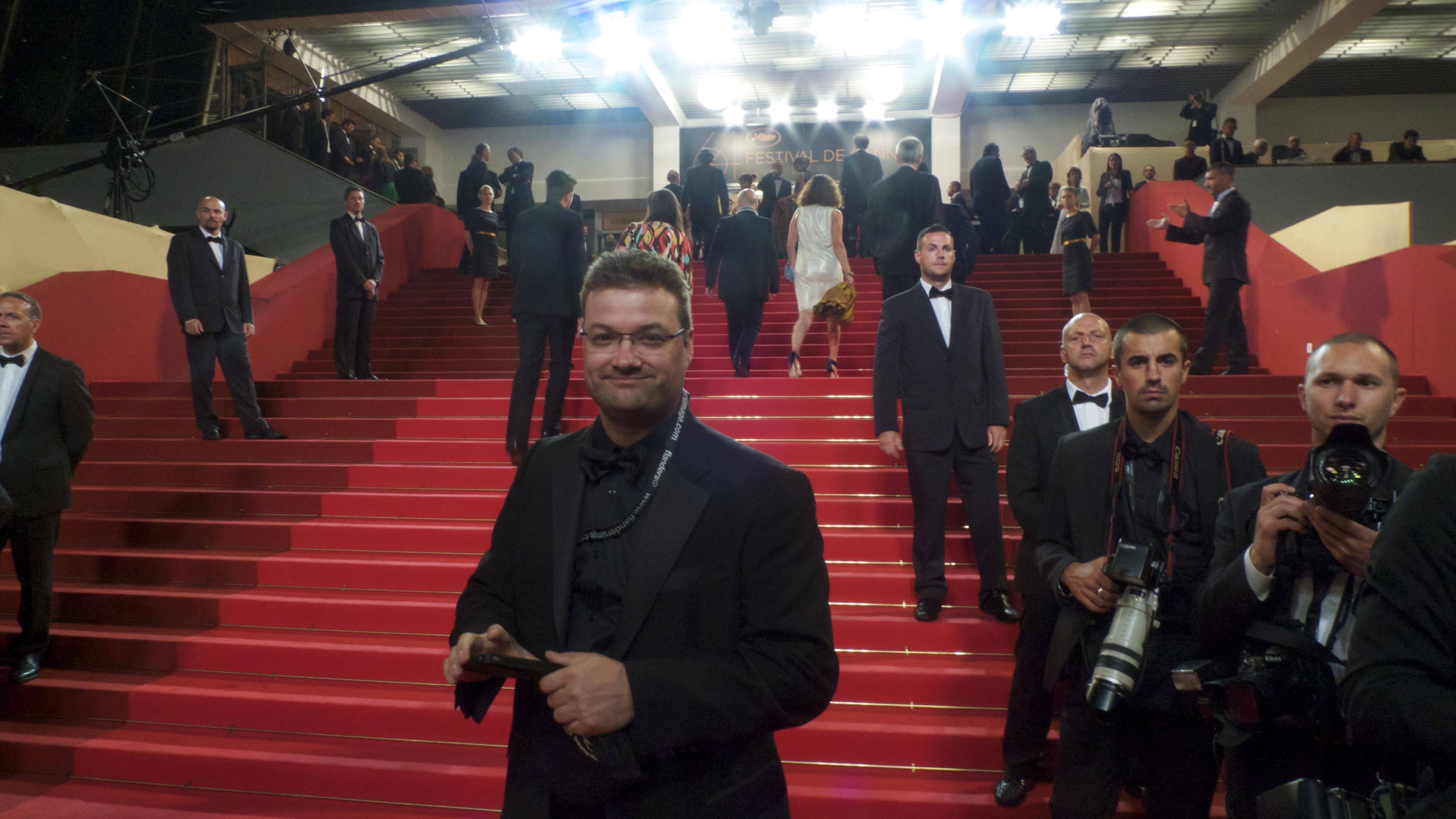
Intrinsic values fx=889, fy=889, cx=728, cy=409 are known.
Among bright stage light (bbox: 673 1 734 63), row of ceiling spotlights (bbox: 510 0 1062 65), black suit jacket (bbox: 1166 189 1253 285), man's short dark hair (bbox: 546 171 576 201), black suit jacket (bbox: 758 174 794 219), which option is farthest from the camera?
bright stage light (bbox: 673 1 734 63)

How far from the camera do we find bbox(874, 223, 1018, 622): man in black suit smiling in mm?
3600

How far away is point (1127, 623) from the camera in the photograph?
66.5 inches

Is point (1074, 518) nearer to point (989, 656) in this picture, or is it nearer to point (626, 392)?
point (626, 392)

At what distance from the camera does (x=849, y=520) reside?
15.1ft

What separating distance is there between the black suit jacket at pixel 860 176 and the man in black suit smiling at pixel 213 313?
508 cm

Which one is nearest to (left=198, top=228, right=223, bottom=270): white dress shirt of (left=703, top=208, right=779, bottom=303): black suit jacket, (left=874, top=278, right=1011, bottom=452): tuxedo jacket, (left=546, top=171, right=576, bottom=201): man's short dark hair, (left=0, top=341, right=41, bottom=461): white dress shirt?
(left=0, top=341, right=41, bottom=461): white dress shirt

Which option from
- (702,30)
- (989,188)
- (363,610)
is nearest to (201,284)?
→ (363,610)

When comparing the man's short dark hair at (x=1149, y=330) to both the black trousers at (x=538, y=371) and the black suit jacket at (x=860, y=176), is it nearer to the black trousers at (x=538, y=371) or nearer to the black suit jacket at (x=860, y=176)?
the black trousers at (x=538, y=371)

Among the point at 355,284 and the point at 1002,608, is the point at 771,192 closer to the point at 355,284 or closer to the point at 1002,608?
the point at 355,284

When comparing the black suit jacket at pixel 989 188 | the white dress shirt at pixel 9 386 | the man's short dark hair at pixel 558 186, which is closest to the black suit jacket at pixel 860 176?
the black suit jacket at pixel 989 188

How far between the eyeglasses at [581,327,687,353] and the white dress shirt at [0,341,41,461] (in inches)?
143

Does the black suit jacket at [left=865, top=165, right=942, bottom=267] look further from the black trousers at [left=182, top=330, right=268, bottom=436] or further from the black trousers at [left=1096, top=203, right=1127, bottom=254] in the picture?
the black trousers at [left=1096, top=203, right=1127, bottom=254]

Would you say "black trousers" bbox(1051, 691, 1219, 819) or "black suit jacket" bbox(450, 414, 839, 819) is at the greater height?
"black suit jacket" bbox(450, 414, 839, 819)

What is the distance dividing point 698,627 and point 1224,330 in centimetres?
625
